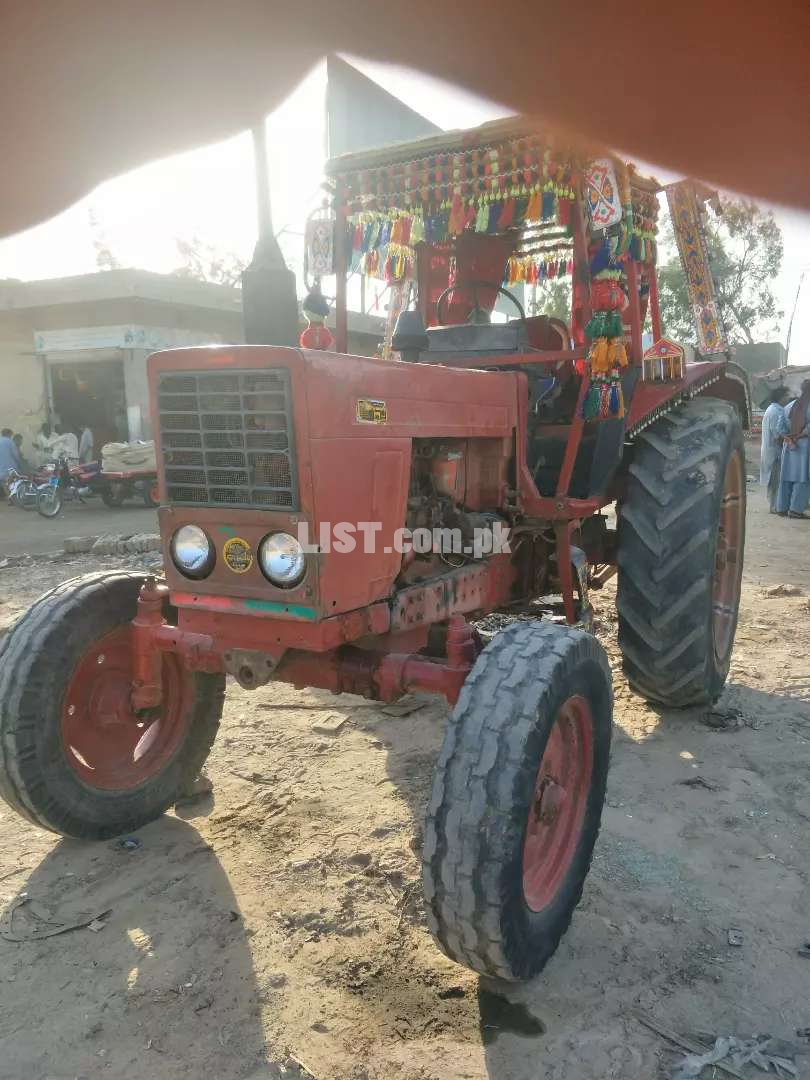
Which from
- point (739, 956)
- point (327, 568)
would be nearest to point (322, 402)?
point (327, 568)

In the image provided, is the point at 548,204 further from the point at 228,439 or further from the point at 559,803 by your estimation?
the point at 559,803

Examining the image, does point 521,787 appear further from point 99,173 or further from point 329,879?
point 99,173

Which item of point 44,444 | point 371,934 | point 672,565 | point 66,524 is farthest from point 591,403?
point 44,444

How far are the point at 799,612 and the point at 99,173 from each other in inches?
223

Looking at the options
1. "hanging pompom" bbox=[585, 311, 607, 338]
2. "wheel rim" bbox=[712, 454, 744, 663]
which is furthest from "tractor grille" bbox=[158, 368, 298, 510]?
"wheel rim" bbox=[712, 454, 744, 663]

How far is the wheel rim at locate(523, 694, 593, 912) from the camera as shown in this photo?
2.28 metres

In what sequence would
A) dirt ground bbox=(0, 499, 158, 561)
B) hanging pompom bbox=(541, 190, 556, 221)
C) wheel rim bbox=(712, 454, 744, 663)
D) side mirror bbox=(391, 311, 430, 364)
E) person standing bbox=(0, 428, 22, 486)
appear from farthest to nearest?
person standing bbox=(0, 428, 22, 486) → dirt ground bbox=(0, 499, 158, 561) → wheel rim bbox=(712, 454, 744, 663) → hanging pompom bbox=(541, 190, 556, 221) → side mirror bbox=(391, 311, 430, 364)

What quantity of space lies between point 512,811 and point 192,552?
4.02ft

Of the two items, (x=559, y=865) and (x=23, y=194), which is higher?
(x=23, y=194)

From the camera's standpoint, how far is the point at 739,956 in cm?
221

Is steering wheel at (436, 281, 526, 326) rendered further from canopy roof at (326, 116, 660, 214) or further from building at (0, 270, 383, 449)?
building at (0, 270, 383, 449)

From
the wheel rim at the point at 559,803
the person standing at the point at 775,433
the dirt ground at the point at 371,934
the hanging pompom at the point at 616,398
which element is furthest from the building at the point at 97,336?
the wheel rim at the point at 559,803
